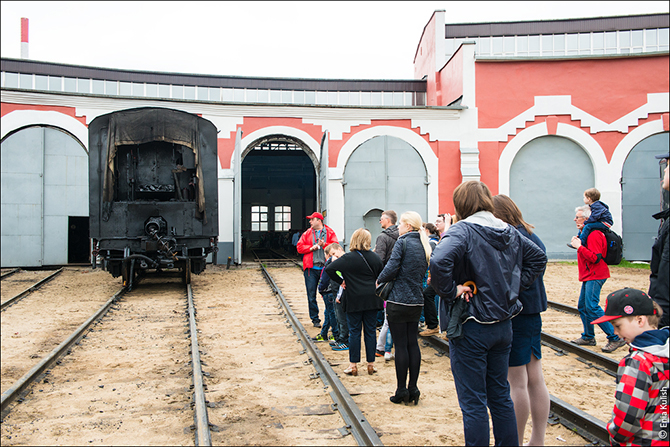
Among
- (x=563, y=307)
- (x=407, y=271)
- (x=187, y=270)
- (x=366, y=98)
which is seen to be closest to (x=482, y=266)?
(x=407, y=271)

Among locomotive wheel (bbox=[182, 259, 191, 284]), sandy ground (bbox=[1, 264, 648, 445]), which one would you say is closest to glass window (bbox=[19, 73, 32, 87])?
locomotive wheel (bbox=[182, 259, 191, 284])

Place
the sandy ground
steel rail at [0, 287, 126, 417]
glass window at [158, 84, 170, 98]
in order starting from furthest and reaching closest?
1. glass window at [158, 84, 170, 98]
2. steel rail at [0, 287, 126, 417]
3. the sandy ground

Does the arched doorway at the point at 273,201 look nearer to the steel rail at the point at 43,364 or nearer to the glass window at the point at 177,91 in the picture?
the glass window at the point at 177,91

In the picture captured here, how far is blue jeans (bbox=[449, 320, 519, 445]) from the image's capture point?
3.15 metres

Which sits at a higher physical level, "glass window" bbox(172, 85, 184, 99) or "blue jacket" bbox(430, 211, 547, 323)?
"glass window" bbox(172, 85, 184, 99)

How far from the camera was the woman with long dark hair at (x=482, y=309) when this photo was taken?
315 cm

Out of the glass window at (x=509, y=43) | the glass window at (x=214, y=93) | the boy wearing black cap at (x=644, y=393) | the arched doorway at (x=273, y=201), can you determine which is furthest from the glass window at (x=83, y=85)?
the boy wearing black cap at (x=644, y=393)

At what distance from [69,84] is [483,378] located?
77.8 feet

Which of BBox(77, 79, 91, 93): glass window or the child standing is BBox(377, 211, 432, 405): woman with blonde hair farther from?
BBox(77, 79, 91, 93): glass window

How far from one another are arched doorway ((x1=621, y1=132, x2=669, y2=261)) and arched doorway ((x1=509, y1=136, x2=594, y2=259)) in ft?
4.28

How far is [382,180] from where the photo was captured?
1717 centimetres

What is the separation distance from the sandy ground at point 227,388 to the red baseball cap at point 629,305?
1.73 meters

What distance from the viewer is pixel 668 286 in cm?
285

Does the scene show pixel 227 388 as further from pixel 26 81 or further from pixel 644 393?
pixel 26 81
